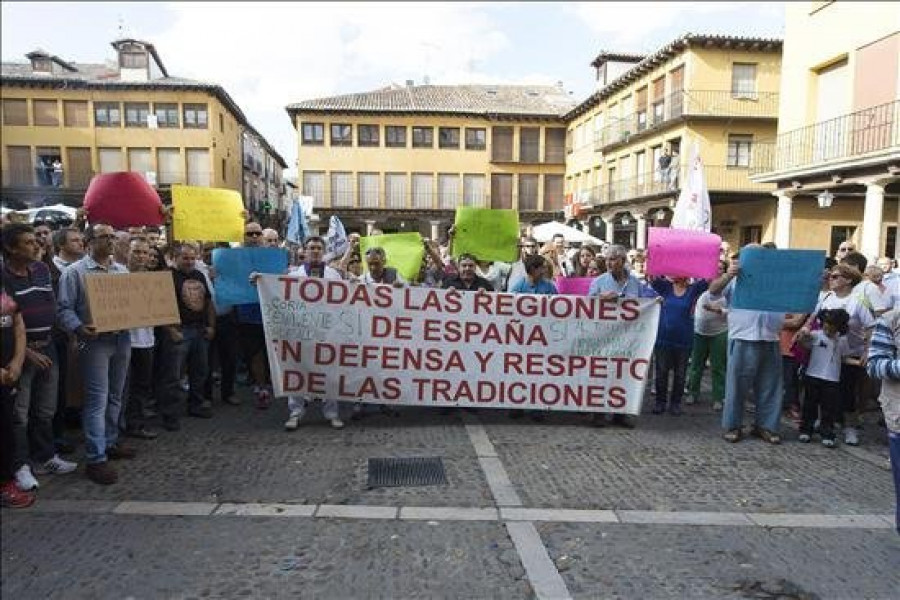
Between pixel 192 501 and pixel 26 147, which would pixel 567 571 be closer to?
pixel 192 501

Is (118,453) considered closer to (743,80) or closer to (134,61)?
(743,80)

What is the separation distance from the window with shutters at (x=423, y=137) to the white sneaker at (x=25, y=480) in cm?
4227

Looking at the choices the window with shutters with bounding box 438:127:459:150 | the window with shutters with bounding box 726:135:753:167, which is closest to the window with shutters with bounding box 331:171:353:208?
the window with shutters with bounding box 438:127:459:150

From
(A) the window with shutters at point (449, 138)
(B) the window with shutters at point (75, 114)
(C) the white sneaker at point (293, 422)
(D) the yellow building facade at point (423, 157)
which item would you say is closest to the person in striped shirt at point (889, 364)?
(C) the white sneaker at point (293, 422)

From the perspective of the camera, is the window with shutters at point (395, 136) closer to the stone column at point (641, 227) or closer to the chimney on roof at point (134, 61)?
the chimney on roof at point (134, 61)

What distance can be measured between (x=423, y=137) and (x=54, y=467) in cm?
4210

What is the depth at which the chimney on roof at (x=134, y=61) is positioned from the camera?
137 feet

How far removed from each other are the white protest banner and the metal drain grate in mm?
1090

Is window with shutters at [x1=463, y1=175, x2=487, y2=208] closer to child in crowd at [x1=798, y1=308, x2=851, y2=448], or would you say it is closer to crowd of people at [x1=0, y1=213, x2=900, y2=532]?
crowd of people at [x1=0, y1=213, x2=900, y2=532]

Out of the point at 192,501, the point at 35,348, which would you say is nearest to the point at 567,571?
the point at 192,501

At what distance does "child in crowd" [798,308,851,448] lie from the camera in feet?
20.0

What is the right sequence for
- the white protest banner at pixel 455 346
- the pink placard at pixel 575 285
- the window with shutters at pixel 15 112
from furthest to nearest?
1. the window with shutters at pixel 15 112
2. the pink placard at pixel 575 285
3. the white protest banner at pixel 455 346

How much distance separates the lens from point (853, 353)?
6.51 m

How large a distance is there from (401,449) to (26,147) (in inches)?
1731
